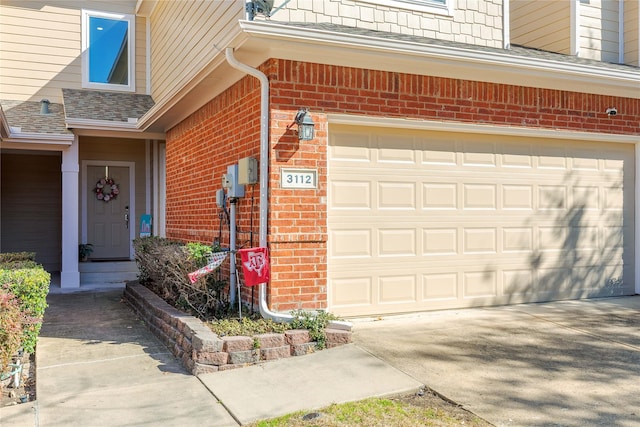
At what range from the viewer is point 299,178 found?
612cm

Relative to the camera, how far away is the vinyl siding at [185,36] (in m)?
7.20

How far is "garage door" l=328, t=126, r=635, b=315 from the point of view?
261 inches

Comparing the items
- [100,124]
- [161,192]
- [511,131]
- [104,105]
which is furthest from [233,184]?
[104,105]

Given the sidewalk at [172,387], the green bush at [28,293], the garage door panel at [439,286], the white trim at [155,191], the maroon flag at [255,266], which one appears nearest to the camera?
the sidewalk at [172,387]

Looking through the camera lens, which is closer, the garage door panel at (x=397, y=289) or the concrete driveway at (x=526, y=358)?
the concrete driveway at (x=526, y=358)

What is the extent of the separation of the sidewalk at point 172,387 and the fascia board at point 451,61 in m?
3.06

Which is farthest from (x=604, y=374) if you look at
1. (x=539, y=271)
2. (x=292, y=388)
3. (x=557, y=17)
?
(x=557, y=17)

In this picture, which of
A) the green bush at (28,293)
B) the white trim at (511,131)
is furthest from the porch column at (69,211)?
the white trim at (511,131)

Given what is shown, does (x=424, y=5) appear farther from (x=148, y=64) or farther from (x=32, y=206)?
(x=32, y=206)

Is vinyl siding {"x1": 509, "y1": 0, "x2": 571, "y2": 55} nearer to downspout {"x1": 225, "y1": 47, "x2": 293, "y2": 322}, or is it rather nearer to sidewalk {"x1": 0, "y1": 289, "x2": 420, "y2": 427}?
downspout {"x1": 225, "y1": 47, "x2": 293, "y2": 322}

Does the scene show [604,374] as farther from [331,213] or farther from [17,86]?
[17,86]

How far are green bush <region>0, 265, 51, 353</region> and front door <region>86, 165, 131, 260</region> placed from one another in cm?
756

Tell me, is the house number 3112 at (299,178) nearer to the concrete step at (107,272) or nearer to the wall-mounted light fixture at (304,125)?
the wall-mounted light fixture at (304,125)

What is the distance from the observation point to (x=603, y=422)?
12.5 feet
